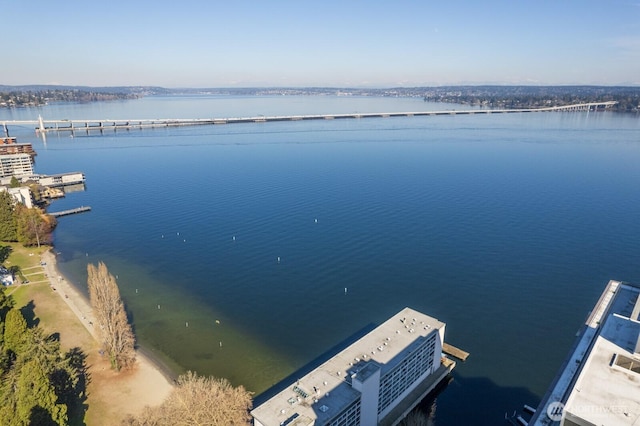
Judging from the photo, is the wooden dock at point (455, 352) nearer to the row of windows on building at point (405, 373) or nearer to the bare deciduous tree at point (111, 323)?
the row of windows on building at point (405, 373)

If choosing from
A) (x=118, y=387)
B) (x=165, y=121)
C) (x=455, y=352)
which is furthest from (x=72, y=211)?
(x=165, y=121)

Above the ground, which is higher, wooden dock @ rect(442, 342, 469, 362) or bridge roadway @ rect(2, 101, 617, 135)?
bridge roadway @ rect(2, 101, 617, 135)

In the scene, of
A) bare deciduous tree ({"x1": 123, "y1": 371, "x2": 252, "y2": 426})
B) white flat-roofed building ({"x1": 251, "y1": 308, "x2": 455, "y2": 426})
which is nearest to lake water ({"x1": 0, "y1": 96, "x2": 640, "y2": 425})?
white flat-roofed building ({"x1": 251, "y1": 308, "x2": 455, "y2": 426})

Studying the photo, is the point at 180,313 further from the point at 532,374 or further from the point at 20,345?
the point at 532,374

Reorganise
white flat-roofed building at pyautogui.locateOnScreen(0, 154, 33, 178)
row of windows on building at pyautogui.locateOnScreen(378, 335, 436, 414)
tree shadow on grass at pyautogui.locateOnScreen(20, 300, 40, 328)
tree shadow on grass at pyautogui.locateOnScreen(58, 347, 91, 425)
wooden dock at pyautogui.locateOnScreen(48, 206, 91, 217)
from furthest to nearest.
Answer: white flat-roofed building at pyautogui.locateOnScreen(0, 154, 33, 178), wooden dock at pyautogui.locateOnScreen(48, 206, 91, 217), tree shadow on grass at pyautogui.locateOnScreen(20, 300, 40, 328), tree shadow on grass at pyautogui.locateOnScreen(58, 347, 91, 425), row of windows on building at pyautogui.locateOnScreen(378, 335, 436, 414)

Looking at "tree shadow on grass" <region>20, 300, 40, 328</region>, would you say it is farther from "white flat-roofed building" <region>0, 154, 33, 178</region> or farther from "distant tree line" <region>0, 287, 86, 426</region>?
"white flat-roofed building" <region>0, 154, 33, 178</region>

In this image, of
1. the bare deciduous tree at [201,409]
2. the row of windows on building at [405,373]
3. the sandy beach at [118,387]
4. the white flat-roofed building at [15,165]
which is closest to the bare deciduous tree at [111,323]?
the sandy beach at [118,387]
